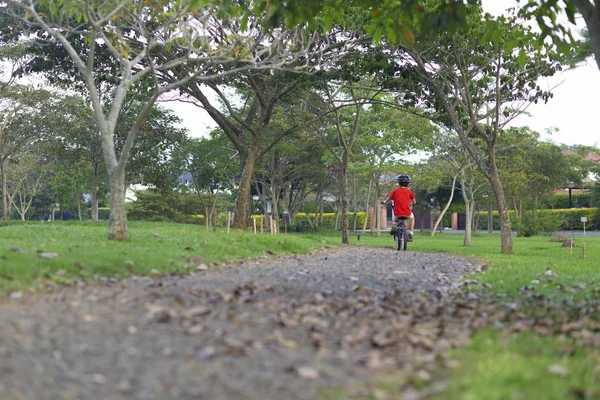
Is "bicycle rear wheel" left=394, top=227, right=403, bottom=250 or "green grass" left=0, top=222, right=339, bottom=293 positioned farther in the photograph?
"bicycle rear wheel" left=394, top=227, right=403, bottom=250

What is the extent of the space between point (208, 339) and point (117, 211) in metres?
8.55

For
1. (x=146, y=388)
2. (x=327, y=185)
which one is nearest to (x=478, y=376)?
(x=146, y=388)

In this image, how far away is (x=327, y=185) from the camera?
1993 inches

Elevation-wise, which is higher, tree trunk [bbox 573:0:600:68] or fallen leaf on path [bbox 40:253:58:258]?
tree trunk [bbox 573:0:600:68]

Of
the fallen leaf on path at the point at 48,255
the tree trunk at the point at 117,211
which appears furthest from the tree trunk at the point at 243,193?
the fallen leaf on path at the point at 48,255

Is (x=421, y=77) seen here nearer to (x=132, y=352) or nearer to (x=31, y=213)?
(x=132, y=352)

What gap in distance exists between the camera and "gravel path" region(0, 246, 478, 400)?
3811 mm

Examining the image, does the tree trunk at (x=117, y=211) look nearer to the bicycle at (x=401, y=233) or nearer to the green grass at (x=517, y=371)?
the bicycle at (x=401, y=233)

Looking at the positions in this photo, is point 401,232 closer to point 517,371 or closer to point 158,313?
point 158,313

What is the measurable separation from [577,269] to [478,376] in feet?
32.3

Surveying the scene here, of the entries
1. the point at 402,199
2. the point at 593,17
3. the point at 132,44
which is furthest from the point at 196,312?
the point at 132,44

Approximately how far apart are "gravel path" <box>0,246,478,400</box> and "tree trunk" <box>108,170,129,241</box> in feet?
16.7

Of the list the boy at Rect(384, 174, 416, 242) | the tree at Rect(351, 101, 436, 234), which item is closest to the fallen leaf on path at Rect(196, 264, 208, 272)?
the boy at Rect(384, 174, 416, 242)

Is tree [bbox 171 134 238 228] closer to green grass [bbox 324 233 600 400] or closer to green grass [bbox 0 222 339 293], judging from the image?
green grass [bbox 0 222 339 293]
